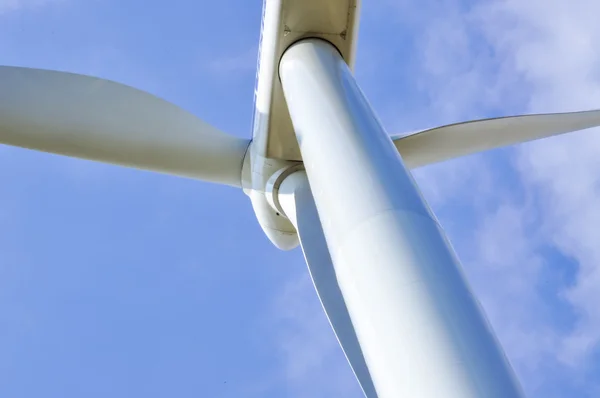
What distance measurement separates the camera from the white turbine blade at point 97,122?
1002cm

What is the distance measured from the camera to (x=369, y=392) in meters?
6.19

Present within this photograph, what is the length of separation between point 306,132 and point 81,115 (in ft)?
12.8

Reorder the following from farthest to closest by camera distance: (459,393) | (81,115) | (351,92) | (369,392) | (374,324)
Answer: (81,115) < (351,92) < (369,392) < (374,324) < (459,393)

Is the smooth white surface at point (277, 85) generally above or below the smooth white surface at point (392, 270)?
above

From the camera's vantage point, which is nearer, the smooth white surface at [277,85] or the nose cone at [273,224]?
the smooth white surface at [277,85]

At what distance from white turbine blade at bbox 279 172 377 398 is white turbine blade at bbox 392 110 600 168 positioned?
10.4 ft

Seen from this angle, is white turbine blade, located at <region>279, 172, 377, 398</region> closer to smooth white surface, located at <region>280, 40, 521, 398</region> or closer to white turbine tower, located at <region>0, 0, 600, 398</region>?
white turbine tower, located at <region>0, 0, 600, 398</region>

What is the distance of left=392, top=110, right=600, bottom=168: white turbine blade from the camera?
11961 millimetres

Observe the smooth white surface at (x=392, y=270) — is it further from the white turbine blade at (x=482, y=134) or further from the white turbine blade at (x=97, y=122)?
the white turbine blade at (x=482, y=134)

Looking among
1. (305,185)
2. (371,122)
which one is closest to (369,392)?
(371,122)

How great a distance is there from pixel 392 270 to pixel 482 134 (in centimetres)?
720

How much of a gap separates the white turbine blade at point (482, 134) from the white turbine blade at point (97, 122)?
130 inches

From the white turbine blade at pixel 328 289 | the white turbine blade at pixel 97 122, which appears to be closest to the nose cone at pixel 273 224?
the white turbine blade at pixel 97 122

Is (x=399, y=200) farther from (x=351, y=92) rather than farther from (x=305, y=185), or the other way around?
(x=305, y=185)
